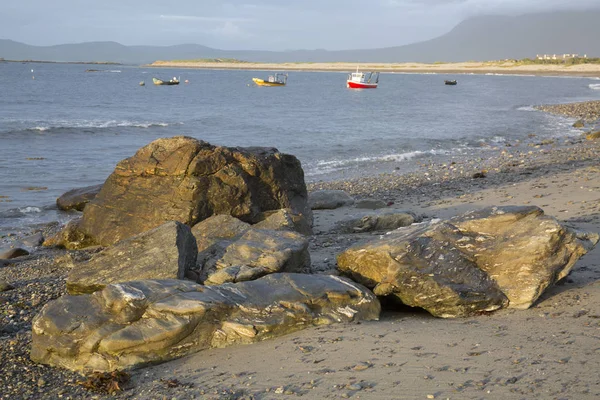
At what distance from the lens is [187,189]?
1076cm

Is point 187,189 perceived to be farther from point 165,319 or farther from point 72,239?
point 165,319

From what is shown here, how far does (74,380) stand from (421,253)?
3820 millimetres

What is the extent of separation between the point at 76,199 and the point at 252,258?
31.4ft

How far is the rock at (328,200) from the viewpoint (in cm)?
1383

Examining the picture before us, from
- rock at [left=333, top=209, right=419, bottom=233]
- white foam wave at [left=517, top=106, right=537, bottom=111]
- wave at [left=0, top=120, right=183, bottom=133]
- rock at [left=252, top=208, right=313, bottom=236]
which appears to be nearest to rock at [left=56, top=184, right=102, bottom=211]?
rock at [left=252, top=208, right=313, bottom=236]

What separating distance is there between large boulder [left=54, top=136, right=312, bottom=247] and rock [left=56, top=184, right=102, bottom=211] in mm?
3972

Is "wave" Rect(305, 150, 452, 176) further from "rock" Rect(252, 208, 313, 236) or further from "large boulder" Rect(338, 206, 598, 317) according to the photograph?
"large boulder" Rect(338, 206, 598, 317)

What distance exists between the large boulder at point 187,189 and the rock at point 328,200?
1.77 m

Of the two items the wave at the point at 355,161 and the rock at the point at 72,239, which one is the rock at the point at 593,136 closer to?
the wave at the point at 355,161

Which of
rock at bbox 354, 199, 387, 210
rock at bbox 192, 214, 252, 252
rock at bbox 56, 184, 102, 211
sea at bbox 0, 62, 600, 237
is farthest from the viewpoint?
sea at bbox 0, 62, 600, 237

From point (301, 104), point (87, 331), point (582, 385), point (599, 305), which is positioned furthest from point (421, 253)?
point (301, 104)

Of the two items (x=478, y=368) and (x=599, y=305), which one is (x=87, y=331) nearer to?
(x=478, y=368)

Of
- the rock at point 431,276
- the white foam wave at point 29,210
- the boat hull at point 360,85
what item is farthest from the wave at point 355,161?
the boat hull at point 360,85

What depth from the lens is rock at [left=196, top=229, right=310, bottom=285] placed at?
7.32 m
